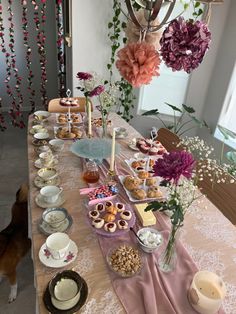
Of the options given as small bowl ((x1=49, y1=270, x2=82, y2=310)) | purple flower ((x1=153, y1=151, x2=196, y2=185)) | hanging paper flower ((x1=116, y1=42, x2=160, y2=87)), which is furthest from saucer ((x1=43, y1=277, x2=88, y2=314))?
hanging paper flower ((x1=116, y1=42, x2=160, y2=87))

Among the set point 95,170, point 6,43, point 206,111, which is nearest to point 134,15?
point 95,170

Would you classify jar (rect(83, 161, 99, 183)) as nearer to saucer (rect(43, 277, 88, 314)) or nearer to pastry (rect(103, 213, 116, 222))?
pastry (rect(103, 213, 116, 222))

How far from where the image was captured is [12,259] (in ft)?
4.26

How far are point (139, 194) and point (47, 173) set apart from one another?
0.53 meters

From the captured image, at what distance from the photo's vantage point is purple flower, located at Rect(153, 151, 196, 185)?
27.8 inches

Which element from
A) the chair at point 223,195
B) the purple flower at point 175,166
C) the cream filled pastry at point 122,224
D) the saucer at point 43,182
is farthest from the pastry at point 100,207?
the chair at point 223,195

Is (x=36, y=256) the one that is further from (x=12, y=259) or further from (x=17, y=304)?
(x=17, y=304)

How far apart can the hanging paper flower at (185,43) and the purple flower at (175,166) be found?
0.36 m

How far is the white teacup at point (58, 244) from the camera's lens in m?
0.89

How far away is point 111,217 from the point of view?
1.08 meters

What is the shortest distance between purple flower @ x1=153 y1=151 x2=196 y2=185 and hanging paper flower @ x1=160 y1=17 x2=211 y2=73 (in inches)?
14.0

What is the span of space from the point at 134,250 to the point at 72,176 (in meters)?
0.62

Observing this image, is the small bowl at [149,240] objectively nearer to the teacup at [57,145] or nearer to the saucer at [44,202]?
the saucer at [44,202]

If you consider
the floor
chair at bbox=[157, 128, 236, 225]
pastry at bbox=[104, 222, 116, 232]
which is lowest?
the floor
